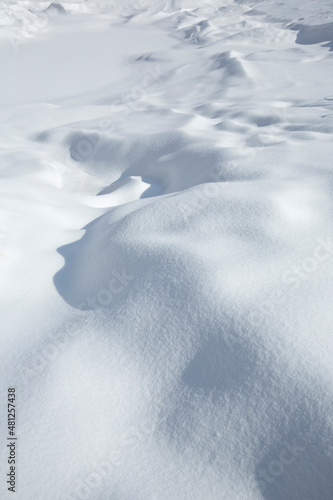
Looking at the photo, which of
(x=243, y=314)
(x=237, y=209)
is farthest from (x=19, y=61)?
(x=243, y=314)

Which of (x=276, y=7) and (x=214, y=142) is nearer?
(x=214, y=142)

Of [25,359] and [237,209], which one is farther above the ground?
[237,209]

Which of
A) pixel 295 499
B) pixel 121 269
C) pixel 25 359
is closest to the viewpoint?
pixel 295 499

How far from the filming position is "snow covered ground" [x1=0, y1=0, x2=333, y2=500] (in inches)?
34.8

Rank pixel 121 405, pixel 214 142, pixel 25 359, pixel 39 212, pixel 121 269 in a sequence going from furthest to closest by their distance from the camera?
1. pixel 214 142
2. pixel 39 212
3. pixel 121 269
4. pixel 25 359
5. pixel 121 405

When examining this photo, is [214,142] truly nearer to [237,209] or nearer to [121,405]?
[237,209]

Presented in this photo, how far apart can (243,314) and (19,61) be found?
25.8ft

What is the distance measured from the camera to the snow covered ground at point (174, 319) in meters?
0.88

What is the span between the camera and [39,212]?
6.42 ft

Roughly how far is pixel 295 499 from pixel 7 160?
259 centimetres

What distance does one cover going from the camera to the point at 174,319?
114cm

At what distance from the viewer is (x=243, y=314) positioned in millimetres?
1073

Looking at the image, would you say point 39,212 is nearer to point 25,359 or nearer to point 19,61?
point 25,359

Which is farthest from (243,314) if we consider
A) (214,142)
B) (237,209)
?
(214,142)
